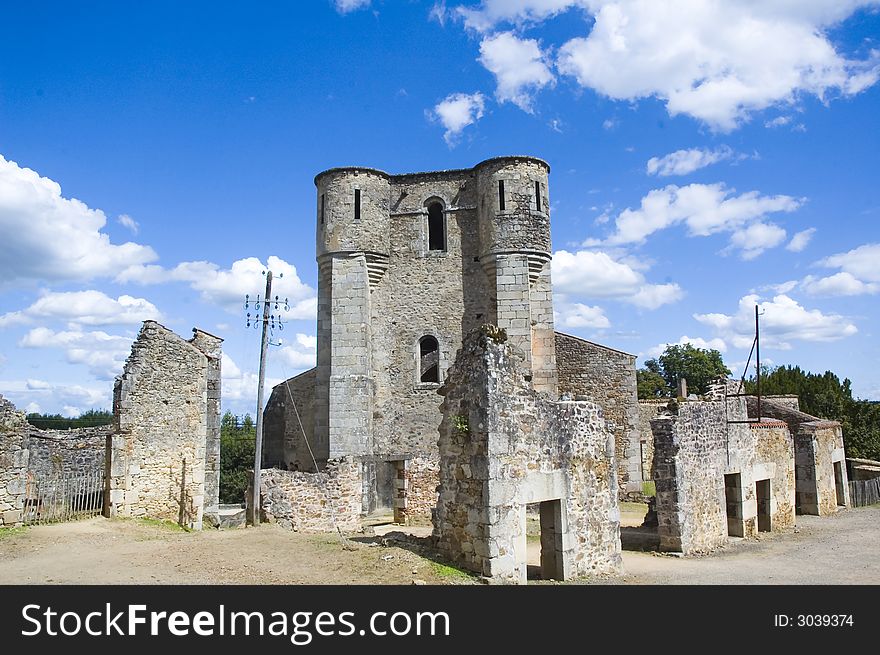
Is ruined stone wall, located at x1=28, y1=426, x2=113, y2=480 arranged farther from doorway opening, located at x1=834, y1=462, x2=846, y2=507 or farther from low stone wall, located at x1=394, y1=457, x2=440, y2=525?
doorway opening, located at x1=834, y1=462, x2=846, y2=507

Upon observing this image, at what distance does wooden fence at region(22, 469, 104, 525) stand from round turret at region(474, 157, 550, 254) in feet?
48.0

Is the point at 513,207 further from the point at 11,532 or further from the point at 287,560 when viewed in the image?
the point at 11,532

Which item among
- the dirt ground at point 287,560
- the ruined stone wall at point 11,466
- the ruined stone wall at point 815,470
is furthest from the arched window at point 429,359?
the ruined stone wall at point 11,466

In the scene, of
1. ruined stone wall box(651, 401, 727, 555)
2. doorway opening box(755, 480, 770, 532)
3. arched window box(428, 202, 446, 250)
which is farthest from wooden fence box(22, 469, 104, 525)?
doorway opening box(755, 480, 770, 532)

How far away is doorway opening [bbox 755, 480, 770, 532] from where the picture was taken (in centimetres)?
1678

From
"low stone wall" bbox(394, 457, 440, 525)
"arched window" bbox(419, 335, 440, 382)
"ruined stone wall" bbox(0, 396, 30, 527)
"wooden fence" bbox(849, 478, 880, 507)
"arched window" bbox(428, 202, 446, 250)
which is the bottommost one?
"wooden fence" bbox(849, 478, 880, 507)

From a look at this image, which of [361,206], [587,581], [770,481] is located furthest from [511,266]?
[587,581]

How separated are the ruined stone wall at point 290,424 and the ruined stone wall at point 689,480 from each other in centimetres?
1346

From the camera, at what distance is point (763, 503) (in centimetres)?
1692

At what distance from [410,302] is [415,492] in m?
8.08

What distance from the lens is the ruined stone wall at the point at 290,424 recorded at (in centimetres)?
2416

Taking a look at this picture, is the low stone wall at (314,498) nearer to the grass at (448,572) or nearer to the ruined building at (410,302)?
the ruined building at (410,302)

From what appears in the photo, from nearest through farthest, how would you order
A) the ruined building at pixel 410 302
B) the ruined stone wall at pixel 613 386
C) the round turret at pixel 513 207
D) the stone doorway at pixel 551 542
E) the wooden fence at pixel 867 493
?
the stone doorway at pixel 551 542, the wooden fence at pixel 867 493, the ruined building at pixel 410 302, the round turret at pixel 513 207, the ruined stone wall at pixel 613 386

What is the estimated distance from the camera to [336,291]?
23.6 metres
